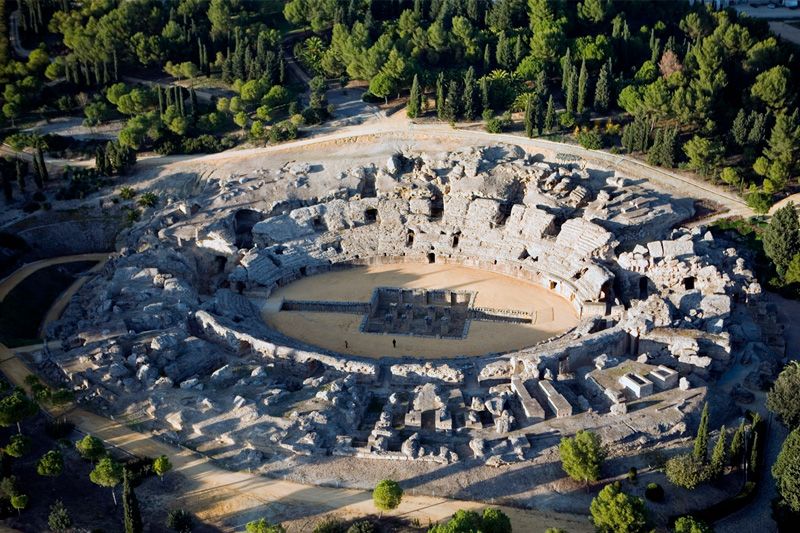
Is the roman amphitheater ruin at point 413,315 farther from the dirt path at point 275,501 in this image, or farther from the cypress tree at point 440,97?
the cypress tree at point 440,97

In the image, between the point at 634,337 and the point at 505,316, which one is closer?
the point at 634,337

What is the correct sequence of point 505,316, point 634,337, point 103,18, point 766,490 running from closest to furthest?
point 766,490 → point 634,337 → point 505,316 → point 103,18

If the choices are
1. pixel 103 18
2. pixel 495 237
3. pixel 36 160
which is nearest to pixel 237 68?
pixel 103 18

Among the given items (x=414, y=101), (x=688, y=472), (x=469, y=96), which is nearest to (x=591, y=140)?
(x=469, y=96)

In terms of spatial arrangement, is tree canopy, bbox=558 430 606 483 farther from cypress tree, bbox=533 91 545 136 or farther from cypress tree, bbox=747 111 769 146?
cypress tree, bbox=533 91 545 136

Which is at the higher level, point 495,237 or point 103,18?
point 103,18

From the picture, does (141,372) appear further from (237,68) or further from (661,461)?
(237,68)

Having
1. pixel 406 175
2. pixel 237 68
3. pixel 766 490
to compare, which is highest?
pixel 237 68

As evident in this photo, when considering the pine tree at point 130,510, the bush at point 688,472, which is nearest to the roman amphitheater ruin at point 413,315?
the bush at point 688,472
